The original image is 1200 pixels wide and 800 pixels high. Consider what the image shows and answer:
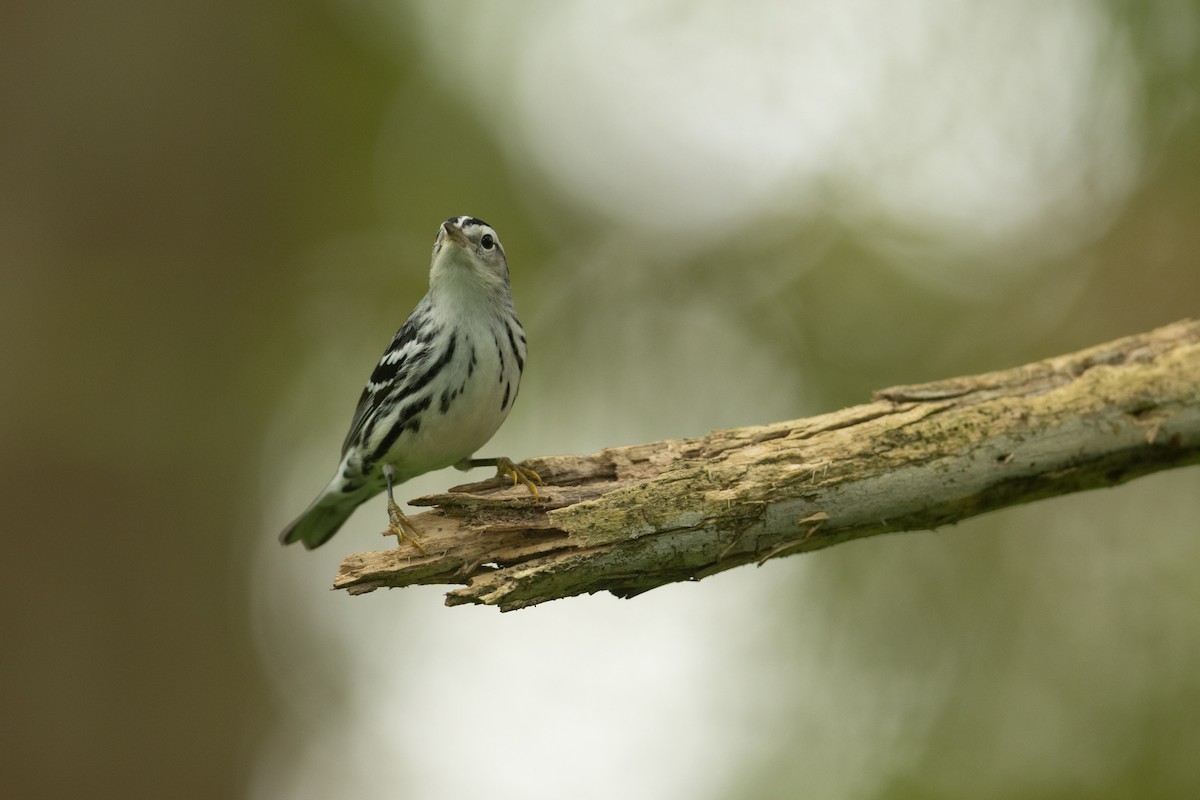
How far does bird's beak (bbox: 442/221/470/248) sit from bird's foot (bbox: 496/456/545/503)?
115 centimetres

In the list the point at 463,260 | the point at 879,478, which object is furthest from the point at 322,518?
the point at 879,478

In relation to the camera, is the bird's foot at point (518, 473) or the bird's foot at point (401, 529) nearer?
the bird's foot at point (401, 529)

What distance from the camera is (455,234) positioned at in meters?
5.02

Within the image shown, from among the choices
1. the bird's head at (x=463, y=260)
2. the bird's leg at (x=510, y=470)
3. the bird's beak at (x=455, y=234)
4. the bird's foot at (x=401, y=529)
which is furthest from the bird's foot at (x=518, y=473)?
the bird's beak at (x=455, y=234)

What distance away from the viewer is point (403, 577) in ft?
12.1

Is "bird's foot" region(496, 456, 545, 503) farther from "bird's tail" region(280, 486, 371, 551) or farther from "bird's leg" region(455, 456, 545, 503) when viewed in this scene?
"bird's tail" region(280, 486, 371, 551)

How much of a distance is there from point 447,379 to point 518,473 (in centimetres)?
62

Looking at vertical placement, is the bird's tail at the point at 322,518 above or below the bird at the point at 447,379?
below

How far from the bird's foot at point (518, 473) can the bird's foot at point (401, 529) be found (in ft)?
1.64

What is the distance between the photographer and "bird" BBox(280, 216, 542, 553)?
4773 millimetres

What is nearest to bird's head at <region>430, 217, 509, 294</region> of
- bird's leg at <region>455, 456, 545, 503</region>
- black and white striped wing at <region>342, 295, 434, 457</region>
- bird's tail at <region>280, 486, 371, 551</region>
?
black and white striped wing at <region>342, 295, 434, 457</region>

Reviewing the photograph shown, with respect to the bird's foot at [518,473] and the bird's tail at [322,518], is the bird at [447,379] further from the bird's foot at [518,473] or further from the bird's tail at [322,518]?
the bird's tail at [322,518]

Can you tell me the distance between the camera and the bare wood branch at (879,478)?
3.46 meters

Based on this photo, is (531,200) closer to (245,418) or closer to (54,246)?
(245,418)
